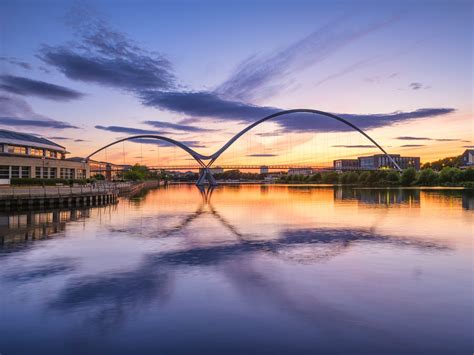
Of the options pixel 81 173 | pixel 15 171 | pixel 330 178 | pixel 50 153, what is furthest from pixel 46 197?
pixel 330 178

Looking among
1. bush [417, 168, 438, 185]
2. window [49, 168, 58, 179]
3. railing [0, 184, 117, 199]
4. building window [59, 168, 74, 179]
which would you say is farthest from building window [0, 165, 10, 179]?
bush [417, 168, 438, 185]

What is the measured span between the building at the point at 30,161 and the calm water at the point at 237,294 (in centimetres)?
4378

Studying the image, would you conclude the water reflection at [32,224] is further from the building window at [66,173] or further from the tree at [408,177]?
the tree at [408,177]

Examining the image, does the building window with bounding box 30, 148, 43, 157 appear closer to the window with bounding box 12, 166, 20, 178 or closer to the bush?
the window with bounding box 12, 166, 20, 178

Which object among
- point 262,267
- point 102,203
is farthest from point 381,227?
point 102,203

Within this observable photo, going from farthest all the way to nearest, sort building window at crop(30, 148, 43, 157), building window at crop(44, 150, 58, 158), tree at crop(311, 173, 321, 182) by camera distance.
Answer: tree at crop(311, 173, 321, 182), building window at crop(44, 150, 58, 158), building window at crop(30, 148, 43, 157)

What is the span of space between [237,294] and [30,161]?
205 ft

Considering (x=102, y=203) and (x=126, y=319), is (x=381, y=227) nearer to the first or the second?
(x=126, y=319)

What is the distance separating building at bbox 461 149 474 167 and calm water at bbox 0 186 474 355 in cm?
17985

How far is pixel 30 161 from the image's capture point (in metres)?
66.2

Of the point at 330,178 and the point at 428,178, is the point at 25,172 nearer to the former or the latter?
the point at 428,178

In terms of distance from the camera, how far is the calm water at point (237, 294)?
9.76 metres

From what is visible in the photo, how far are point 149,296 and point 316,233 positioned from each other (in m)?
16.1

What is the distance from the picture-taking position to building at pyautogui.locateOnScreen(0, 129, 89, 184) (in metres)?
63.1
